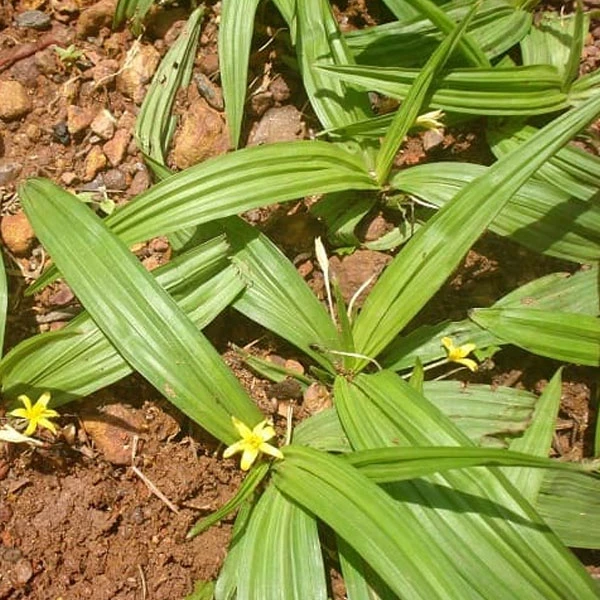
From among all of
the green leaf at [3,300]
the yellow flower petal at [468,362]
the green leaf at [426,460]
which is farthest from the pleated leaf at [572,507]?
the green leaf at [3,300]

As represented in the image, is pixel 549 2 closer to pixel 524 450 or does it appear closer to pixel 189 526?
pixel 524 450

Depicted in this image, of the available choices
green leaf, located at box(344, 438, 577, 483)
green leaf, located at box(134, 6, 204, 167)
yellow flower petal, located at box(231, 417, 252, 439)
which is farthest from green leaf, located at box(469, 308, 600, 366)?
green leaf, located at box(134, 6, 204, 167)

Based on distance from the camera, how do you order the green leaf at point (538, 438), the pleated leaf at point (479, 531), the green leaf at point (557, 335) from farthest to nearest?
the green leaf at point (557, 335), the green leaf at point (538, 438), the pleated leaf at point (479, 531)

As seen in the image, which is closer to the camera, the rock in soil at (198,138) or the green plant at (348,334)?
the green plant at (348,334)

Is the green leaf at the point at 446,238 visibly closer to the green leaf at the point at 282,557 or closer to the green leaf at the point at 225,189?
the green leaf at the point at 225,189

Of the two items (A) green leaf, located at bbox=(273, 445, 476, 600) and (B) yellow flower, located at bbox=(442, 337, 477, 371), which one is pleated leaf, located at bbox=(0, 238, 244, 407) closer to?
(A) green leaf, located at bbox=(273, 445, 476, 600)

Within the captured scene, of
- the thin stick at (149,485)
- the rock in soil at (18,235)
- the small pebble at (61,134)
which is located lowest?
the thin stick at (149,485)

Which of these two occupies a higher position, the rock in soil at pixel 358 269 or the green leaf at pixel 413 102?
the green leaf at pixel 413 102
